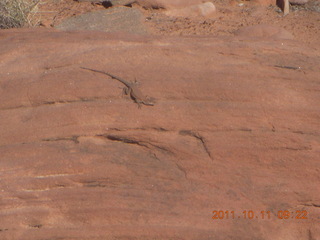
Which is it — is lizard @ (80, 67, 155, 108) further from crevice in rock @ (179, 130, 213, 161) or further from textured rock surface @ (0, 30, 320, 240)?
crevice in rock @ (179, 130, 213, 161)

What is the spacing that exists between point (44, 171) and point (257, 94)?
1221 millimetres

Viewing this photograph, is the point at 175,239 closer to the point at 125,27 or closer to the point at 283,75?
the point at 283,75

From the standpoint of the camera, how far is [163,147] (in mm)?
2344

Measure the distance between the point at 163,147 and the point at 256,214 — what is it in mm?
585

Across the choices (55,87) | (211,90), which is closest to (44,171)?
(55,87)

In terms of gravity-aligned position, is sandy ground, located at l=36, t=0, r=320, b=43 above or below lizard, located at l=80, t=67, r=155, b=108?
below

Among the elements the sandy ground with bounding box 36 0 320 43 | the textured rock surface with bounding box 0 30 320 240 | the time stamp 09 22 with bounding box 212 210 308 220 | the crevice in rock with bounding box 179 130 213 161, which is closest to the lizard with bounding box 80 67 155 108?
the textured rock surface with bounding box 0 30 320 240

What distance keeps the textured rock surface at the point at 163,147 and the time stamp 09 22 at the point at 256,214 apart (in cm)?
1

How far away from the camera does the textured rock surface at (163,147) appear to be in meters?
2.18

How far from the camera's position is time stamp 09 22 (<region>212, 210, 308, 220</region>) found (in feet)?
7.16

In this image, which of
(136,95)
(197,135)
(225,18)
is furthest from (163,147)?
(225,18)

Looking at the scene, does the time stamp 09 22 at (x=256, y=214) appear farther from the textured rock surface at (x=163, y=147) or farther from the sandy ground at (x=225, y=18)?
the sandy ground at (x=225, y=18)

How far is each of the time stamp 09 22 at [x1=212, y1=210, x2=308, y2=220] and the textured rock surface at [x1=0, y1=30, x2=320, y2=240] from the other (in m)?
0.01

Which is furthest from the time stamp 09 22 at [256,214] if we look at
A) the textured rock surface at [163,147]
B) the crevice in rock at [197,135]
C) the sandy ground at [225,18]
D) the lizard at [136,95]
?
the sandy ground at [225,18]
